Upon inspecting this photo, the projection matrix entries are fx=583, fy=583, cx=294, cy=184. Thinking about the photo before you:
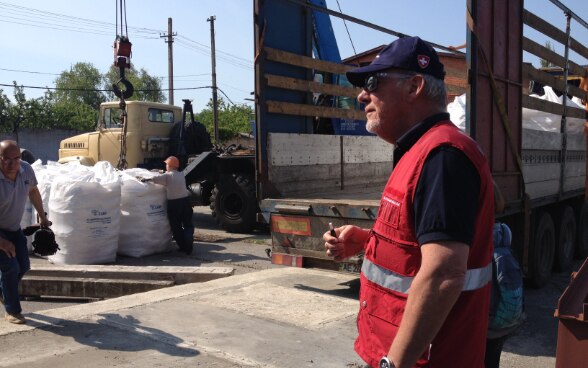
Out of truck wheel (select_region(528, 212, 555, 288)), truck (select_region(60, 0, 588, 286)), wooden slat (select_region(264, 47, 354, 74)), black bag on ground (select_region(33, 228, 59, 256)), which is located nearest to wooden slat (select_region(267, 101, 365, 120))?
truck (select_region(60, 0, 588, 286))

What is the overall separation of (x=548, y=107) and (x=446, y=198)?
600 centimetres

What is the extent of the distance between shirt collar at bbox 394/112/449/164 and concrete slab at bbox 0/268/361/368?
8.74ft

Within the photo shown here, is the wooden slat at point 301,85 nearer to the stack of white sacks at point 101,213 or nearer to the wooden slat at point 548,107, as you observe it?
the wooden slat at point 548,107

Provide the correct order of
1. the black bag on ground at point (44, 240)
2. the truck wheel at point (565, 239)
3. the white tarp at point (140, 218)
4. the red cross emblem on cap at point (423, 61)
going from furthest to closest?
the white tarp at point (140, 218)
the truck wheel at point (565, 239)
the black bag on ground at point (44, 240)
the red cross emblem on cap at point (423, 61)

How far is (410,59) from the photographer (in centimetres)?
190

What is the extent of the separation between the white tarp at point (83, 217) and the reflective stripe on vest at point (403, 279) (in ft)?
23.6

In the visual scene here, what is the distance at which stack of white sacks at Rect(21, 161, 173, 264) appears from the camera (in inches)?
328

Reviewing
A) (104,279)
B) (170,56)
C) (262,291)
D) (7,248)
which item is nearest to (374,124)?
(7,248)

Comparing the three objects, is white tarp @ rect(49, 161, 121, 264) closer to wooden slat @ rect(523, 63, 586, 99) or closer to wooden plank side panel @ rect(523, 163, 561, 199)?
wooden plank side panel @ rect(523, 163, 561, 199)

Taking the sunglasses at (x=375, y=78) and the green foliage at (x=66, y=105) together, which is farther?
the green foliage at (x=66, y=105)

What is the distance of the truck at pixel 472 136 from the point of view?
18.4ft

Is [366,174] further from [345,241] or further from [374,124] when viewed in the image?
[374,124]

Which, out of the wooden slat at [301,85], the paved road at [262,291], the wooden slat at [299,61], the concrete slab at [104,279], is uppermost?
the wooden slat at [299,61]

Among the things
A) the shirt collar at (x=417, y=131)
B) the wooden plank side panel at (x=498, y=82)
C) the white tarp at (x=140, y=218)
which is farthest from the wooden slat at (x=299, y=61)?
the shirt collar at (x=417, y=131)
